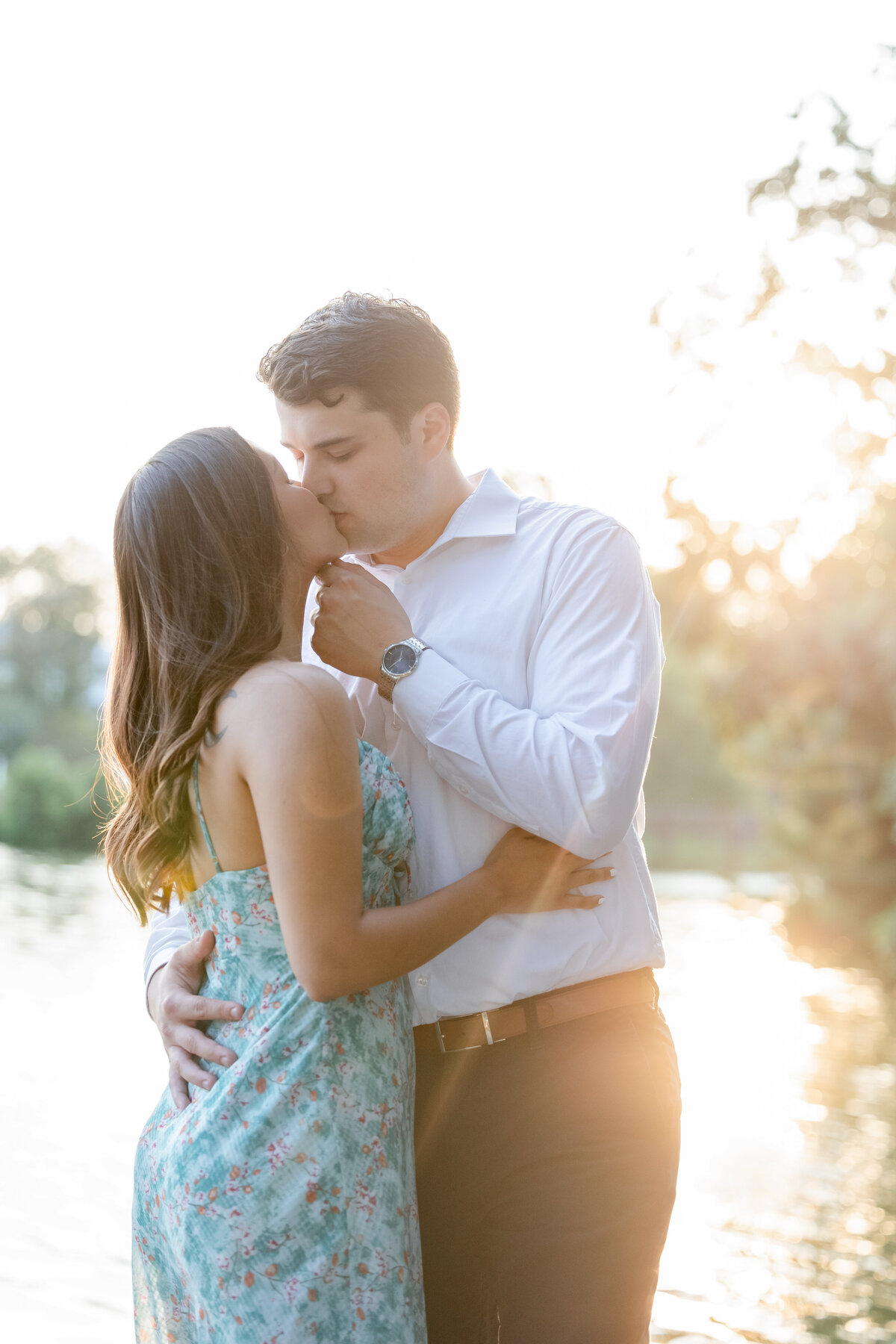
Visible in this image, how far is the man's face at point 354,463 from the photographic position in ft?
7.60

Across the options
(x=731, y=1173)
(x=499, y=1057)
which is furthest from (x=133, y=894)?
(x=731, y=1173)

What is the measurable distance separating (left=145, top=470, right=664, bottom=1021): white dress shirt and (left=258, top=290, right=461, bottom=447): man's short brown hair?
30 centimetres

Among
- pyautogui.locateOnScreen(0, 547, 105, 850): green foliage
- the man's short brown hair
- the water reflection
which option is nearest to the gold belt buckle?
the man's short brown hair

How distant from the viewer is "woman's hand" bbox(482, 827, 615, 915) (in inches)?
79.8

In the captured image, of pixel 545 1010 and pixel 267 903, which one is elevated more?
pixel 267 903

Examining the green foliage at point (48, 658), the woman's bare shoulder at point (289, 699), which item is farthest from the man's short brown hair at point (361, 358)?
the green foliage at point (48, 658)

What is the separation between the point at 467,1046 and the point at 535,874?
0.33 meters

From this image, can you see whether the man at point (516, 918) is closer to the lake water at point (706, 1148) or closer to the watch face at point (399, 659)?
the watch face at point (399, 659)

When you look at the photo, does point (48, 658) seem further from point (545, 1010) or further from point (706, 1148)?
point (545, 1010)

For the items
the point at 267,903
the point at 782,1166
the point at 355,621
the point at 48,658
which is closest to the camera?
the point at 267,903

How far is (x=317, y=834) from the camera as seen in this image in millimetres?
1726

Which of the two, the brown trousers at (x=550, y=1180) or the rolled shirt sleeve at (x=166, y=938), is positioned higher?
the rolled shirt sleeve at (x=166, y=938)

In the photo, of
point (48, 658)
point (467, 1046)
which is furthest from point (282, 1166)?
point (48, 658)

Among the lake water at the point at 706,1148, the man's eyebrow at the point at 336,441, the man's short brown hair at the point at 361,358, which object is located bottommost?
the lake water at the point at 706,1148
